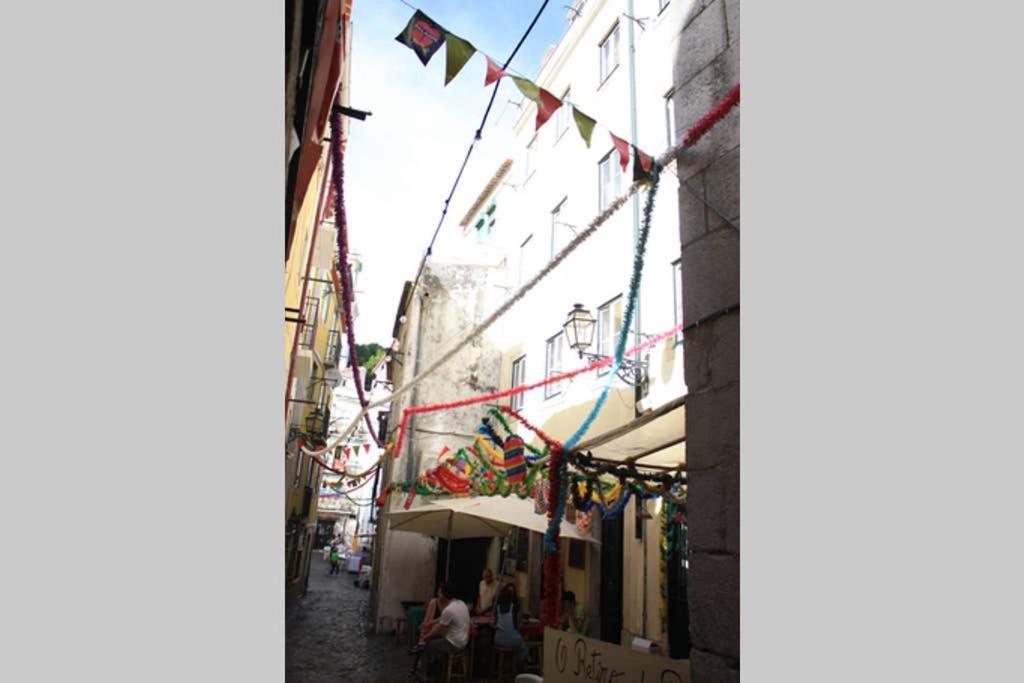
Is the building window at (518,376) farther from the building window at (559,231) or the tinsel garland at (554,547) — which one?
the tinsel garland at (554,547)

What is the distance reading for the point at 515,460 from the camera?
7.72 metres

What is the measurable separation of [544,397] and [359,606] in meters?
10.4

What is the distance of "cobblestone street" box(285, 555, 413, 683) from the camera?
934 cm

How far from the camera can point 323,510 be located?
→ 160 feet

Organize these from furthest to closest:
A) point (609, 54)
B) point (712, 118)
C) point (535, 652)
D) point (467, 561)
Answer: point (467, 561), point (609, 54), point (535, 652), point (712, 118)

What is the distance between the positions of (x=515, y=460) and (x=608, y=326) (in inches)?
144

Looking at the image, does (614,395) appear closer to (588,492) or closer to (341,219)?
(588,492)

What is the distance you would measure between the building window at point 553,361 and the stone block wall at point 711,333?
880 cm

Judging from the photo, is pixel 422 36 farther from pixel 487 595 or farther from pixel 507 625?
pixel 487 595

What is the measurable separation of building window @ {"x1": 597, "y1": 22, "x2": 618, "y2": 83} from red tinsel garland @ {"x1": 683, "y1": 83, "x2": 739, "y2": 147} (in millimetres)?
9276

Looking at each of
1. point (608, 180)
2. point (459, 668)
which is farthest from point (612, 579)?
point (608, 180)

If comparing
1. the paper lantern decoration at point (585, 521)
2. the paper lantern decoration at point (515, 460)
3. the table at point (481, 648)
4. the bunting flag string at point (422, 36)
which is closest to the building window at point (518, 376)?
the paper lantern decoration at point (585, 521)

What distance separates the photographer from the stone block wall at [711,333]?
259 centimetres

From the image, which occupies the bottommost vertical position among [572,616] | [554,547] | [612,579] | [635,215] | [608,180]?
[572,616]
